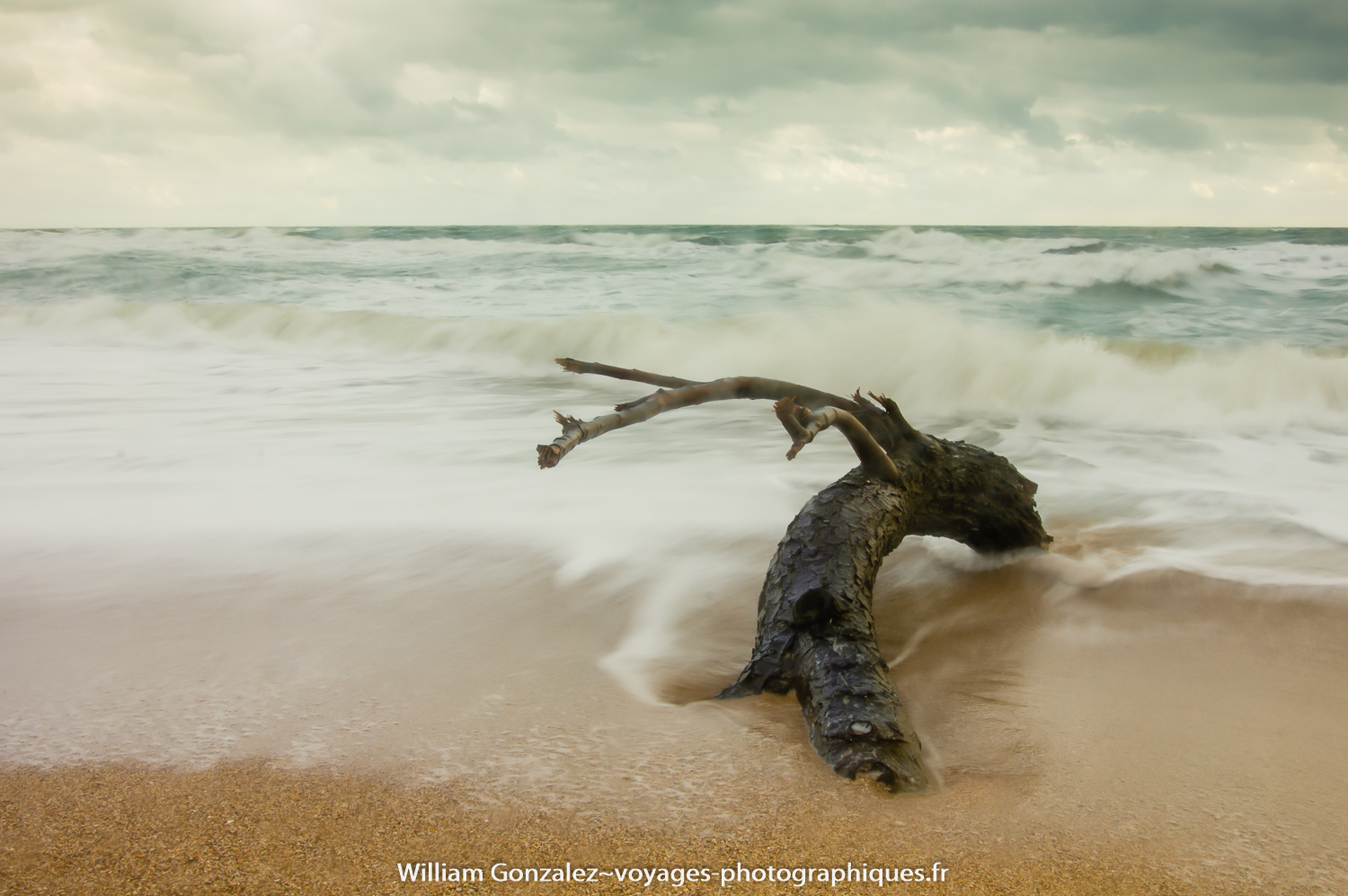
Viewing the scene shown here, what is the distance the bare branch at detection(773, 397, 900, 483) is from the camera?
168 centimetres

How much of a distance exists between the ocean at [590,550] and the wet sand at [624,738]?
0.01m

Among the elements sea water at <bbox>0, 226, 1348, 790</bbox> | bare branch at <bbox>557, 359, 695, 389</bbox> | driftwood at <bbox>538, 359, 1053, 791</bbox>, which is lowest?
sea water at <bbox>0, 226, 1348, 790</bbox>

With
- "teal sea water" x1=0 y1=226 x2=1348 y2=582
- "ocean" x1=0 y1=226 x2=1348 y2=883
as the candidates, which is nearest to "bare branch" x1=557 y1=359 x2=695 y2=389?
"ocean" x1=0 y1=226 x2=1348 y2=883

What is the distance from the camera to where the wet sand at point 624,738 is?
4.28ft

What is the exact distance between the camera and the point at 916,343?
25.5 ft

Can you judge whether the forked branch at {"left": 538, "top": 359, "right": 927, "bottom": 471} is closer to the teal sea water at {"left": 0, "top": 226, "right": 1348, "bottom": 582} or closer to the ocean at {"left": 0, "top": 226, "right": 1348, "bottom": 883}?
the ocean at {"left": 0, "top": 226, "right": 1348, "bottom": 883}

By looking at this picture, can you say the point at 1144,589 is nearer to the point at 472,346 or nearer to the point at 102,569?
the point at 102,569

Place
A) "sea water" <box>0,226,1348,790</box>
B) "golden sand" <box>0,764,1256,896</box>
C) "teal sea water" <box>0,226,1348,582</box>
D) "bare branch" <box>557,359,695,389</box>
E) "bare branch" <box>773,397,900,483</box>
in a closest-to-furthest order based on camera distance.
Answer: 1. "golden sand" <box>0,764,1256,896</box>
2. "bare branch" <box>773,397,900,483</box>
3. "bare branch" <box>557,359,695,389</box>
4. "sea water" <box>0,226,1348,790</box>
5. "teal sea water" <box>0,226,1348,582</box>

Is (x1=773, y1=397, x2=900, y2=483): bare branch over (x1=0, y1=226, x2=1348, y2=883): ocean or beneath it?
Result: over

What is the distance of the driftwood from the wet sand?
0.26 feet

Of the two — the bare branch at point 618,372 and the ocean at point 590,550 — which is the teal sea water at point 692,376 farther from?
the bare branch at point 618,372

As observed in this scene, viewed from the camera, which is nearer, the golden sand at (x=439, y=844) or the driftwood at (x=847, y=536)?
the golden sand at (x=439, y=844)

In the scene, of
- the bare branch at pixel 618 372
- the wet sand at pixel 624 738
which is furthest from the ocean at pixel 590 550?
the bare branch at pixel 618 372

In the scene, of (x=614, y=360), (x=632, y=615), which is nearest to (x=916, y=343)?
(x=614, y=360)
